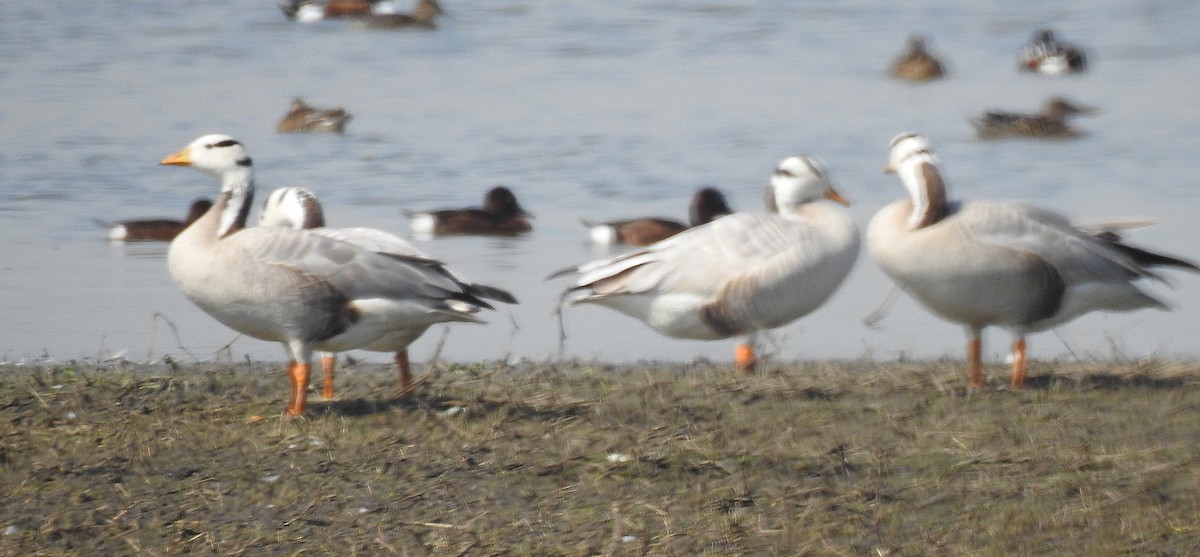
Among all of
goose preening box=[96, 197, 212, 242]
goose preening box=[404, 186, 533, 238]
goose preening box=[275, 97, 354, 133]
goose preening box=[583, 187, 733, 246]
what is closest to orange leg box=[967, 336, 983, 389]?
goose preening box=[583, 187, 733, 246]

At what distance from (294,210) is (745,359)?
2341mm

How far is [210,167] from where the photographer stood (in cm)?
737

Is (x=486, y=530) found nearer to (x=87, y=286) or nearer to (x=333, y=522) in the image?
(x=333, y=522)

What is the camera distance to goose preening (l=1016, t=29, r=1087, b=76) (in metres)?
24.3

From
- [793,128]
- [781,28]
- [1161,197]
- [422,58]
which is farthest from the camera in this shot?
[781,28]

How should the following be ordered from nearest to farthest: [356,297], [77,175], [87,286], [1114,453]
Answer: [1114,453] → [356,297] → [87,286] → [77,175]

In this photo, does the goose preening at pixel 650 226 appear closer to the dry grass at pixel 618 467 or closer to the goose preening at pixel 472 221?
the goose preening at pixel 472 221

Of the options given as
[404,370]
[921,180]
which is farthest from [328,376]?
[921,180]

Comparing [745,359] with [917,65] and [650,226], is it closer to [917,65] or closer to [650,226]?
[650,226]

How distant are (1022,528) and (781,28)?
928 inches

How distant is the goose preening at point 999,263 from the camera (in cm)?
720

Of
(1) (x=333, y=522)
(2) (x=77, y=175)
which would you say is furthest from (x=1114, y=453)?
(2) (x=77, y=175)

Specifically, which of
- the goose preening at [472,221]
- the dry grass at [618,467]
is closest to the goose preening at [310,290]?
the dry grass at [618,467]

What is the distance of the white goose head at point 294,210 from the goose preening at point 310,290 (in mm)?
1067
